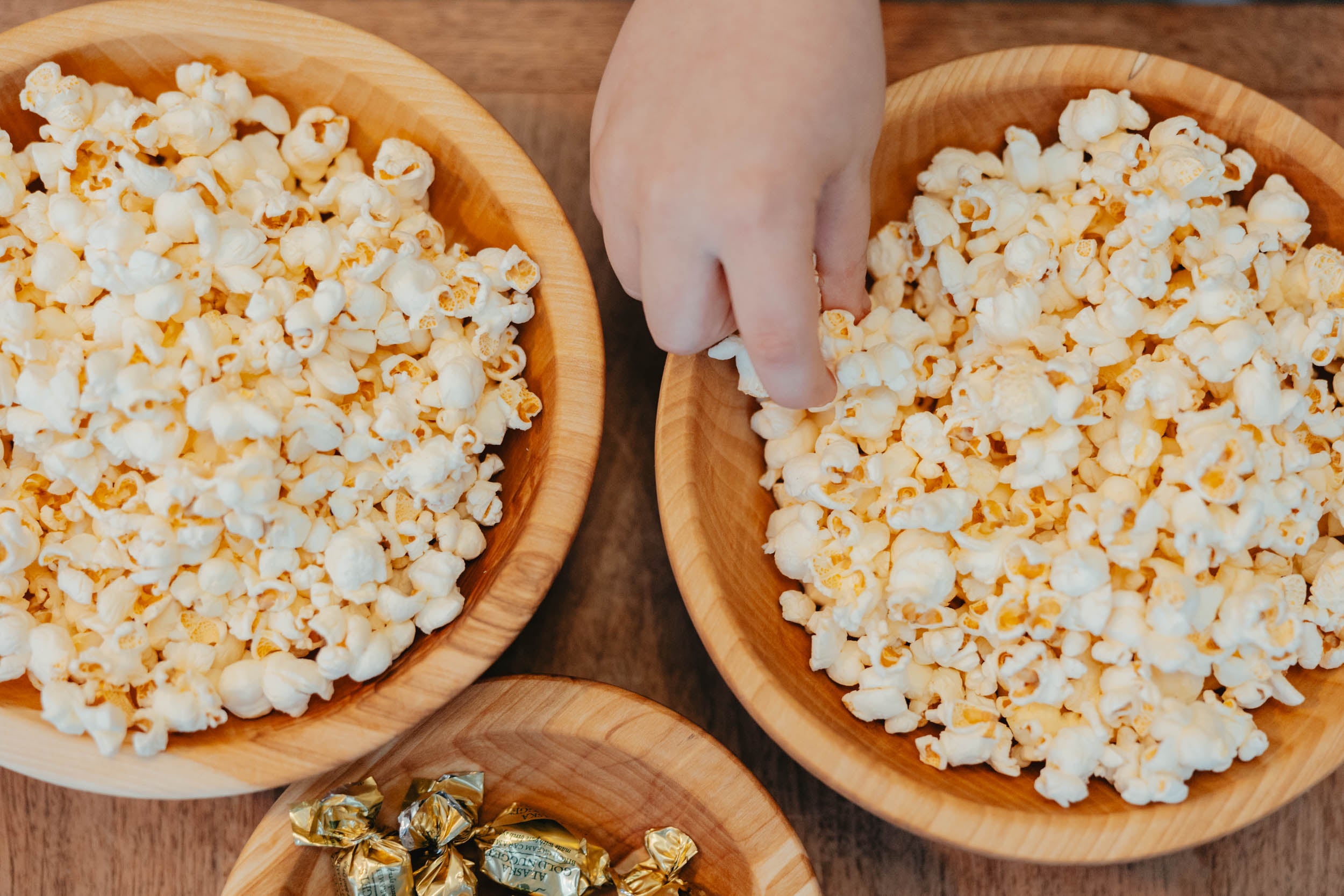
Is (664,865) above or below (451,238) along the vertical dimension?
below

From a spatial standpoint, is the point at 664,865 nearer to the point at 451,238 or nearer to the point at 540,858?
the point at 540,858

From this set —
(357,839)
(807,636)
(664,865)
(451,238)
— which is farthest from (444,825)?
(451,238)

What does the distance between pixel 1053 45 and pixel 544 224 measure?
0.41 meters

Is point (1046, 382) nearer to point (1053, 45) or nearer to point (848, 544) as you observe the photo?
point (848, 544)

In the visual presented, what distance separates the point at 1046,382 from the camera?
644 mm

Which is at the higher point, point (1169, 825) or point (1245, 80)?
point (1245, 80)

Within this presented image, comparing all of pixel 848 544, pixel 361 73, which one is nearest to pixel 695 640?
Answer: pixel 848 544

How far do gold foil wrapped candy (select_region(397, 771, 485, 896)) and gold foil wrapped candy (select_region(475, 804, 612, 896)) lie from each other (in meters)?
0.02

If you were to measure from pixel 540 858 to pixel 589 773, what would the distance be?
7 cm

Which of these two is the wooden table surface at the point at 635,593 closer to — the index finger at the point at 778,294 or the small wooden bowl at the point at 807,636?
the small wooden bowl at the point at 807,636

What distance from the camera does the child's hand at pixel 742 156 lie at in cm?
57

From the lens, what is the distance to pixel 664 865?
0.74 metres

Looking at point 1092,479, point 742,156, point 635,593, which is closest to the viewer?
point 742,156

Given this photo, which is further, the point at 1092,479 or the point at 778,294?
the point at 1092,479
